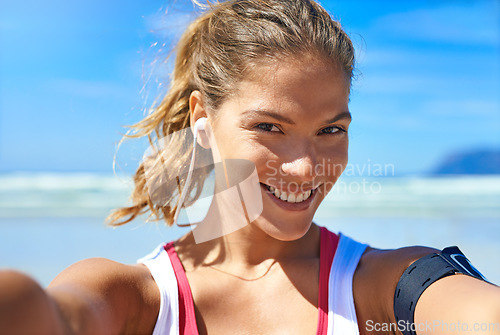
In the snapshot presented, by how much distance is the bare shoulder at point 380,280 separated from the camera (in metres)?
1.86

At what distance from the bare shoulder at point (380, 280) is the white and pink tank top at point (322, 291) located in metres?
0.04

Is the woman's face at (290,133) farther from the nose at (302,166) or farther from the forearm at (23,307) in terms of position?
the forearm at (23,307)

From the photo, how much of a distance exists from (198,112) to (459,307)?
141 cm

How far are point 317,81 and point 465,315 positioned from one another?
103 centimetres

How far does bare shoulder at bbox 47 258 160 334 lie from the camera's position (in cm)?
134

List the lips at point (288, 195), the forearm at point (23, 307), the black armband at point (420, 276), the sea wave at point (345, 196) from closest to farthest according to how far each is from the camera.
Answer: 1. the forearm at point (23, 307)
2. the black armband at point (420, 276)
3. the lips at point (288, 195)
4. the sea wave at point (345, 196)

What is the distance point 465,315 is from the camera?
4.91 feet

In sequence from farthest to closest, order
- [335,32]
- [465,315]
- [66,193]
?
1. [66,193]
2. [335,32]
3. [465,315]

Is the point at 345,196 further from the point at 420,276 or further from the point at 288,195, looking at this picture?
the point at 420,276

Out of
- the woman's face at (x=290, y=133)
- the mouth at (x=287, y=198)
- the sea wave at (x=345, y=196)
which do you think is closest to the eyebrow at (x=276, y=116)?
the woman's face at (x=290, y=133)

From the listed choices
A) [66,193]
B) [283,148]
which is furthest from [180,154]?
[66,193]

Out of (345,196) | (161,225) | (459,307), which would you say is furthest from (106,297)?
(345,196)

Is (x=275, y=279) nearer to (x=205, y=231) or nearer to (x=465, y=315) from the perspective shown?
(x=205, y=231)

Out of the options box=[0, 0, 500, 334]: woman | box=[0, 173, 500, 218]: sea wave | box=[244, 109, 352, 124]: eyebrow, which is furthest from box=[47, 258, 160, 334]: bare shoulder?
box=[0, 173, 500, 218]: sea wave
